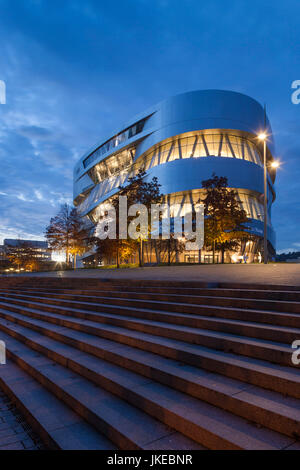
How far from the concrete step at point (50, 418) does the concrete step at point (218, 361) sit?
146cm

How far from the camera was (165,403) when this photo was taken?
126 inches

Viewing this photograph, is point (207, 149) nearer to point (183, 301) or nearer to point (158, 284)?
point (158, 284)

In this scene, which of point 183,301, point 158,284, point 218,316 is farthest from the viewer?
point 158,284

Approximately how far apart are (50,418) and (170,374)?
4.99 ft

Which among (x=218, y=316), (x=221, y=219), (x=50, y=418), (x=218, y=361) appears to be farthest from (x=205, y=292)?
(x=221, y=219)

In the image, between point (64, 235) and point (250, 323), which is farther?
point (64, 235)

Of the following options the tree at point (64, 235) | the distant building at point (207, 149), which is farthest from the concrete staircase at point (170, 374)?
the distant building at point (207, 149)

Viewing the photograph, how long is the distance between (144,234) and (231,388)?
2408 centimetres

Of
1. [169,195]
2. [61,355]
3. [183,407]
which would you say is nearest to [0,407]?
[61,355]

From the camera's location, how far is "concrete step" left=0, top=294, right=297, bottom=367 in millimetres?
3582

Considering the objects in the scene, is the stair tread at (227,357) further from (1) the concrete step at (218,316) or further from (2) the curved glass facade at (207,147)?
(2) the curved glass facade at (207,147)

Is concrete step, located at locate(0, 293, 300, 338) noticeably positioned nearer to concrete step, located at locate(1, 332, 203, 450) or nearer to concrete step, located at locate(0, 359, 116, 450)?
concrete step, located at locate(1, 332, 203, 450)

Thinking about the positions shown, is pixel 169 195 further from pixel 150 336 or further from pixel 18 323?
pixel 150 336

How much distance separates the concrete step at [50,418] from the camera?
118 inches
